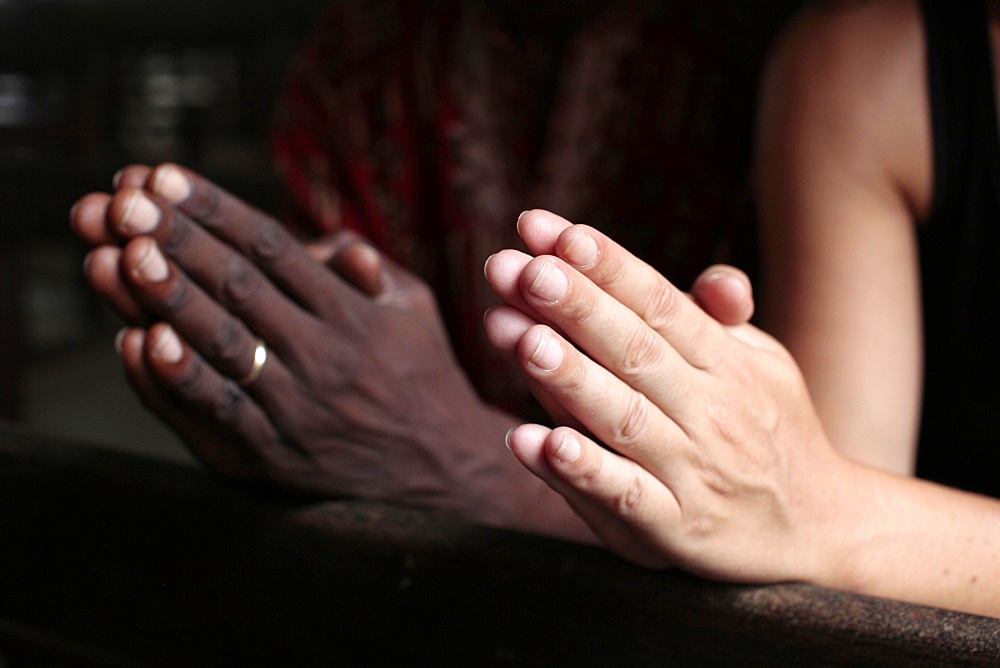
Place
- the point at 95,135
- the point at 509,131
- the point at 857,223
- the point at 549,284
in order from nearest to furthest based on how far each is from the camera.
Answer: the point at 549,284 < the point at 857,223 < the point at 509,131 < the point at 95,135

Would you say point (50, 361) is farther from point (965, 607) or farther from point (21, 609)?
point (965, 607)

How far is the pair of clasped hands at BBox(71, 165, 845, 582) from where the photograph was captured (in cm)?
22

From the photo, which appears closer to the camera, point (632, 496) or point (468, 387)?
point (632, 496)

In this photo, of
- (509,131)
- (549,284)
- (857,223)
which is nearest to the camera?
(549,284)

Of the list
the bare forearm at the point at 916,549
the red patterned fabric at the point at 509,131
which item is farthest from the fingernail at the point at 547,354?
the red patterned fabric at the point at 509,131

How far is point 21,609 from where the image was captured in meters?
0.34

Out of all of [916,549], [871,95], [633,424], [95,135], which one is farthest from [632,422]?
[95,135]

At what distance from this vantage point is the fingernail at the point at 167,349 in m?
0.29

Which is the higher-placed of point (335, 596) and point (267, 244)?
point (267, 244)

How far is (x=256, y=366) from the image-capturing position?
298 mm

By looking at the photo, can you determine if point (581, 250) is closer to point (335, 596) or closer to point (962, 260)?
point (335, 596)

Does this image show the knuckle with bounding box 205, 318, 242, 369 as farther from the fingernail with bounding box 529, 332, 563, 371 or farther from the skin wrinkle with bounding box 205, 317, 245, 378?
the fingernail with bounding box 529, 332, 563, 371

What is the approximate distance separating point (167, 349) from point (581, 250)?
0.16 metres

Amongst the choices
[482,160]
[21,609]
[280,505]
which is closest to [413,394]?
[280,505]
